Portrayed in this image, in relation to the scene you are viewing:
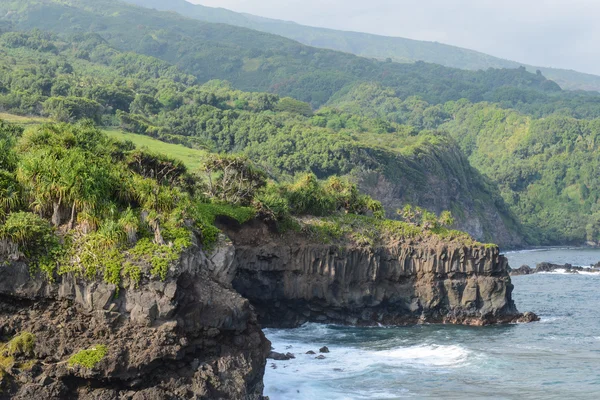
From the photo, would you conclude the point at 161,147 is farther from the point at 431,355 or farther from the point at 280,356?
the point at 431,355

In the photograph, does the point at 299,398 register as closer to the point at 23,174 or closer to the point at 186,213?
the point at 186,213

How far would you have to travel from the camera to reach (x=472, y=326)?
56.8 metres

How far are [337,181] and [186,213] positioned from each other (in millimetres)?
29681

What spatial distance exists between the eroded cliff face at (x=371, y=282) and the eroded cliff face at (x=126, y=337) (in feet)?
71.0

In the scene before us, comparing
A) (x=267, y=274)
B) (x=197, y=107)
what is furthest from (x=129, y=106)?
(x=267, y=274)

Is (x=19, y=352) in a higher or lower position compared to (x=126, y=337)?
lower

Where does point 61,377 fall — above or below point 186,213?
below

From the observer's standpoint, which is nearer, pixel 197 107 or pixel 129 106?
pixel 129 106

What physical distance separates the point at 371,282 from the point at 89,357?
3096cm

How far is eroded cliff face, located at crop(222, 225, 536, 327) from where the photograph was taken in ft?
179

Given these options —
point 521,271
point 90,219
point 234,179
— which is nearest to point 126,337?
point 90,219

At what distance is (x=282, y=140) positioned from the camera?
135 meters

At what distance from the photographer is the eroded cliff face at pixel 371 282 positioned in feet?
179

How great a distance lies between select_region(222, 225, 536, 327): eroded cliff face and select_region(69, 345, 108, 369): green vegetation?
24.8 m
